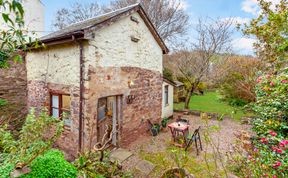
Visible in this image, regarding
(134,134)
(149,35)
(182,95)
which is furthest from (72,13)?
(134,134)

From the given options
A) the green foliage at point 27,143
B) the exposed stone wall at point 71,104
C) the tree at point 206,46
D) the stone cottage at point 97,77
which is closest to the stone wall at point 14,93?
the stone cottage at point 97,77

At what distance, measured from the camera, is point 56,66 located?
616cm

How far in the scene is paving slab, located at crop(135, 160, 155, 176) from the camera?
538 centimetres

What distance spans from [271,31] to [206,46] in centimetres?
476

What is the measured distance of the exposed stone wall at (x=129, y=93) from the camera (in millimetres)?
5539

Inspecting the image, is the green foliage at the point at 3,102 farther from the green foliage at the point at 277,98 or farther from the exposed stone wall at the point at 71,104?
the green foliage at the point at 277,98

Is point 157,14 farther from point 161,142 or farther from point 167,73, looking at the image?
point 161,142

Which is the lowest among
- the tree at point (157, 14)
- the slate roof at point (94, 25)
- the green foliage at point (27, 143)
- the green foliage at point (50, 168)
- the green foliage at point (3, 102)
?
the green foliage at point (50, 168)

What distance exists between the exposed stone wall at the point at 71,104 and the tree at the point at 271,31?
934cm

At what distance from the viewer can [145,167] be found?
5594 mm

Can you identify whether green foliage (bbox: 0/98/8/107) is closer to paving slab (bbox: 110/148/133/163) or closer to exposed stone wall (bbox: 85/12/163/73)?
exposed stone wall (bbox: 85/12/163/73)

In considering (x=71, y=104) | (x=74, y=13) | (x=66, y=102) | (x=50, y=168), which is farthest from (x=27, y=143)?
(x=74, y=13)

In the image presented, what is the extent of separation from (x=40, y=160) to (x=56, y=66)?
13.0 feet

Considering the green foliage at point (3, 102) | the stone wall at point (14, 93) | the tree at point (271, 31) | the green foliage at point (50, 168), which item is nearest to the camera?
the green foliage at point (50, 168)
